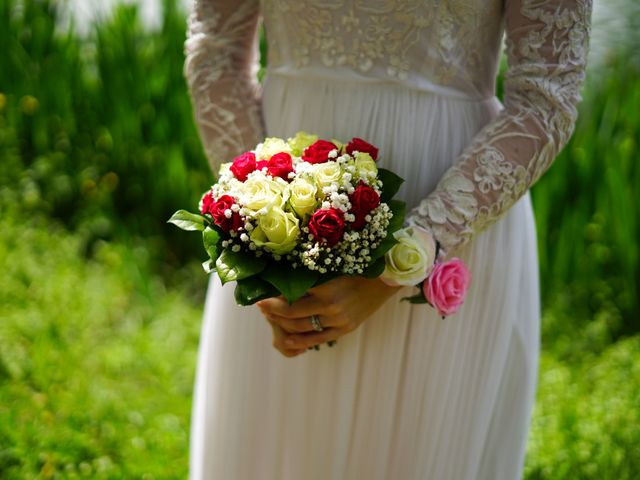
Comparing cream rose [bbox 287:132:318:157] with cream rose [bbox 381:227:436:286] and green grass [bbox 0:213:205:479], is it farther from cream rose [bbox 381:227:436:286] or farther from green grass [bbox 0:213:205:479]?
green grass [bbox 0:213:205:479]

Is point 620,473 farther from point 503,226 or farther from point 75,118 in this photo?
point 75,118

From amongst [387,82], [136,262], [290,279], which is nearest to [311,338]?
[290,279]

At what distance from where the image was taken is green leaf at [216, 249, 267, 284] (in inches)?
45.4

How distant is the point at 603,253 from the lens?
294 centimetres

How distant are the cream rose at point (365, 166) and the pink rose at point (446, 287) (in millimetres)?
184

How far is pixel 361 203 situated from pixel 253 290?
8.2 inches

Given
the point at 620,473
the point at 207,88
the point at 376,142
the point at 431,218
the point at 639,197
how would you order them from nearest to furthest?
the point at 431,218
the point at 376,142
the point at 207,88
the point at 620,473
the point at 639,197

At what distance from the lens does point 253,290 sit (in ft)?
3.83

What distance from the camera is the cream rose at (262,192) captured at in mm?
1145

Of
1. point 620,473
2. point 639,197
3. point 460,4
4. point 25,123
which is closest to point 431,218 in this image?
point 460,4

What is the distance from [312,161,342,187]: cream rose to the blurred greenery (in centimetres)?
132

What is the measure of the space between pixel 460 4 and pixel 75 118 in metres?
2.62

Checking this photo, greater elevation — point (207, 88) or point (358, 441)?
point (207, 88)

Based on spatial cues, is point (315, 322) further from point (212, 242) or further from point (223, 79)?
point (223, 79)
